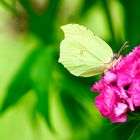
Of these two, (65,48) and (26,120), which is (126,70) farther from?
(26,120)

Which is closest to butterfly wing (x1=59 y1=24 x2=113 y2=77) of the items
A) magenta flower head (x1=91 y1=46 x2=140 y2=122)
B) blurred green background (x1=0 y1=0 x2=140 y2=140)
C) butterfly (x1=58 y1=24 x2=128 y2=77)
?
butterfly (x1=58 y1=24 x2=128 y2=77)

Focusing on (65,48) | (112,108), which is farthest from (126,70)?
(65,48)

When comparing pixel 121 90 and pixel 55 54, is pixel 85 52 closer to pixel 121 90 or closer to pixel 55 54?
pixel 121 90

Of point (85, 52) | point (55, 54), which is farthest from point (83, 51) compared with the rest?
point (55, 54)

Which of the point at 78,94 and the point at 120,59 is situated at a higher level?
the point at 120,59

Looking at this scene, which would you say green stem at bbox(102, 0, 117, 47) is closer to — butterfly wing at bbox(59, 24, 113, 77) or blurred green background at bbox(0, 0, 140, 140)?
blurred green background at bbox(0, 0, 140, 140)

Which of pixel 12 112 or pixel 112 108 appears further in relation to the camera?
pixel 12 112
